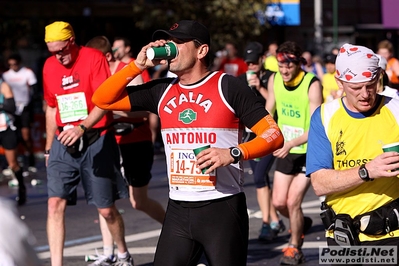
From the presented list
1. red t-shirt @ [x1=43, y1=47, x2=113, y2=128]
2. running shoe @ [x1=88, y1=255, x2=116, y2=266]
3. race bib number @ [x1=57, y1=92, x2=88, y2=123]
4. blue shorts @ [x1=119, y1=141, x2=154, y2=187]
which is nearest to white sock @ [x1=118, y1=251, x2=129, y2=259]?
running shoe @ [x1=88, y1=255, x2=116, y2=266]

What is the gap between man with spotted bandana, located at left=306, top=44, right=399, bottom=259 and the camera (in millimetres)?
4641

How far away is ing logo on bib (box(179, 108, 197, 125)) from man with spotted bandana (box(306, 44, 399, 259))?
81cm

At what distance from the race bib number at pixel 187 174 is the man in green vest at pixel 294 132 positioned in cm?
299

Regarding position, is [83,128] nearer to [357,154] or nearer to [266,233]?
[357,154]

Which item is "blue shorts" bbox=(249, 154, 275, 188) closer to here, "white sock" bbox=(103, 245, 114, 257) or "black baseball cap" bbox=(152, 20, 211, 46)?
"white sock" bbox=(103, 245, 114, 257)

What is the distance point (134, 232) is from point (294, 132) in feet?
8.58

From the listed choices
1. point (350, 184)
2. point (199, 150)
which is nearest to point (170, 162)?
point (199, 150)

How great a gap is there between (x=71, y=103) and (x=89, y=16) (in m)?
25.8

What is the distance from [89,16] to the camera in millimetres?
32531

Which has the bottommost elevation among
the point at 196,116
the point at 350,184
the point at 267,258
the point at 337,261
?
the point at 267,258

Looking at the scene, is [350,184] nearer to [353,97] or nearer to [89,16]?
[353,97]

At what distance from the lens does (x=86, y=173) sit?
7.41 m

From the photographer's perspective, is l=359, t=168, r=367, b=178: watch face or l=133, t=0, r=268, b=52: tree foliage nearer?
l=359, t=168, r=367, b=178: watch face

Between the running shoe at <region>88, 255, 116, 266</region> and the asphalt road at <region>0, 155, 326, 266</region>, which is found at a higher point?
the running shoe at <region>88, 255, 116, 266</region>
